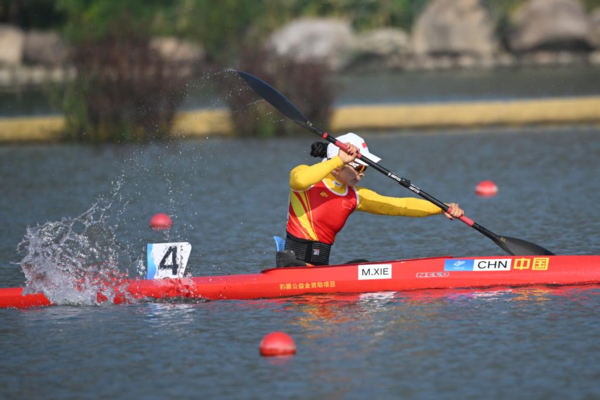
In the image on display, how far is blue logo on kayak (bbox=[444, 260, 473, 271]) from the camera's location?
11422 millimetres

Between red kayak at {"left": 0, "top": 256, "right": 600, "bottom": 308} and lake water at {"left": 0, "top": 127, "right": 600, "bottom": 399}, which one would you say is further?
red kayak at {"left": 0, "top": 256, "right": 600, "bottom": 308}

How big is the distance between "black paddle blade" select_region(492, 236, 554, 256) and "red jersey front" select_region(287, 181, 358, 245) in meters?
1.85

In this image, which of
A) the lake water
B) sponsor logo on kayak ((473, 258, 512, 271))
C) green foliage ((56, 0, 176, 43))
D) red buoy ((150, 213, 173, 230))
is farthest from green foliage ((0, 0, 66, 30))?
sponsor logo on kayak ((473, 258, 512, 271))

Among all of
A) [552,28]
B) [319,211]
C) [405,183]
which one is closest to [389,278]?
[319,211]

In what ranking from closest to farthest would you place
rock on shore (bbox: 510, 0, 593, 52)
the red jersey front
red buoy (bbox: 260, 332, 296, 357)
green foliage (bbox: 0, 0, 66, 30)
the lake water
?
the lake water
red buoy (bbox: 260, 332, 296, 357)
the red jersey front
rock on shore (bbox: 510, 0, 593, 52)
green foliage (bbox: 0, 0, 66, 30)

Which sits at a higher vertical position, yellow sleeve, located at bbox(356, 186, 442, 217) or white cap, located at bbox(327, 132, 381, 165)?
white cap, located at bbox(327, 132, 381, 165)

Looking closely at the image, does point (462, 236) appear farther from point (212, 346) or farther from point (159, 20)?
point (159, 20)

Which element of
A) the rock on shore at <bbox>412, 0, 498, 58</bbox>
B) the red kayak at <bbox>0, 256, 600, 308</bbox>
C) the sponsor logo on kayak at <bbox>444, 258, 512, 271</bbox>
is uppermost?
the rock on shore at <bbox>412, 0, 498, 58</bbox>

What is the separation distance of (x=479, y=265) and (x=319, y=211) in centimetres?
172

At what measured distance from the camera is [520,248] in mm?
12297

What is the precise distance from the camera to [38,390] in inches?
337

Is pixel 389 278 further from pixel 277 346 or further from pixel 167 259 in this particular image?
pixel 277 346

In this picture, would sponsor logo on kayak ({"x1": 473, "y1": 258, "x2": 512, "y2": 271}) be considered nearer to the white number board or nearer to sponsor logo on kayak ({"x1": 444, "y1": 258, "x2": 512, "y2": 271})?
sponsor logo on kayak ({"x1": 444, "y1": 258, "x2": 512, "y2": 271})

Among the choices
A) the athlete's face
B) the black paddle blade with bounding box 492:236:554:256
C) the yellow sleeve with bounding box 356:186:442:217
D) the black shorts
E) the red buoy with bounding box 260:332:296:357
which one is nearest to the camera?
the red buoy with bounding box 260:332:296:357
